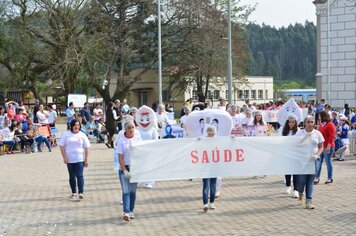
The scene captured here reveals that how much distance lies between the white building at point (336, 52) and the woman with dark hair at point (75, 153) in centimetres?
2030

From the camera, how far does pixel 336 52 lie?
30.1m

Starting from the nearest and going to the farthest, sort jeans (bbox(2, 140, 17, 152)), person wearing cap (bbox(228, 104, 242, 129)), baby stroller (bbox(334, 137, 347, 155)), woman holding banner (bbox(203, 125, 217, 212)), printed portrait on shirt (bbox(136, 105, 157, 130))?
woman holding banner (bbox(203, 125, 217, 212))
printed portrait on shirt (bbox(136, 105, 157, 130))
person wearing cap (bbox(228, 104, 242, 129))
baby stroller (bbox(334, 137, 347, 155))
jeans (bbox(2, 140, 17, 152))

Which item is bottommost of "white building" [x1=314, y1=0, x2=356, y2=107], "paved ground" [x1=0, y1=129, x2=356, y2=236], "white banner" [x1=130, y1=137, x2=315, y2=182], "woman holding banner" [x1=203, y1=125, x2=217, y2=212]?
"paved ground" [x1=0, y1=129, x2=356, y2=236]

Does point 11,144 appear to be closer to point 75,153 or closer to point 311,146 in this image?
point 75,153

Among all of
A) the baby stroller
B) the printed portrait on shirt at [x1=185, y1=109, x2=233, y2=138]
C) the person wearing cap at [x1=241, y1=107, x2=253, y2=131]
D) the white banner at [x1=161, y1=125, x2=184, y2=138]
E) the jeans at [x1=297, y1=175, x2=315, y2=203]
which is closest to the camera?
the jeans at [x1=297, y1=175, x2=315, y2=203]

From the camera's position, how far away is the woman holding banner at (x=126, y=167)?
394 inches

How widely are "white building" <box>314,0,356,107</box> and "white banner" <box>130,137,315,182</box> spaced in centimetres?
1950

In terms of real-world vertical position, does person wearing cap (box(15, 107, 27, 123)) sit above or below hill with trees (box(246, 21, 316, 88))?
below

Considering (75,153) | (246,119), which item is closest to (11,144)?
(246,119)

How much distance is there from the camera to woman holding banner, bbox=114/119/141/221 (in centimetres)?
1001

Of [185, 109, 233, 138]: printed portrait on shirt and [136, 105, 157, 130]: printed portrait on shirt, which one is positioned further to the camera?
[136, 105, 157, 130]: printed portrait on shirt

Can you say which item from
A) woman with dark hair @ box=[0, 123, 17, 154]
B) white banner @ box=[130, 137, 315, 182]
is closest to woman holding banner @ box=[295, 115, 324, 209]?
white banner @ box=[130, 137, 315, 182]

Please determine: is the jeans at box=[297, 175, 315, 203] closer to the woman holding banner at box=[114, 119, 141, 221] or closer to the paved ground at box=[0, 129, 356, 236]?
the paved ground at box=[0, 129, 356, 236]

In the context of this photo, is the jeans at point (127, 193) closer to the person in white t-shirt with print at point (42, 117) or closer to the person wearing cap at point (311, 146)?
the person wearing cap at point (311, 146)
